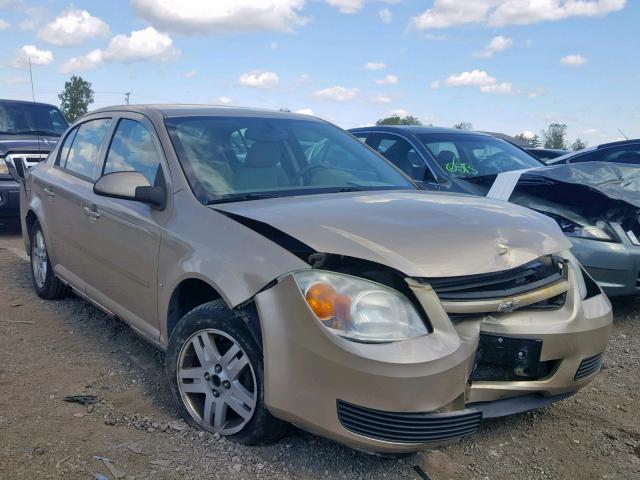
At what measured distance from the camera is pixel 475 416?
251 centimetres

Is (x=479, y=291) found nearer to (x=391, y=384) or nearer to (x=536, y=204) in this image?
(x=391, y=384)

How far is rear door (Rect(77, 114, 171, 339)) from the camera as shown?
3.37m

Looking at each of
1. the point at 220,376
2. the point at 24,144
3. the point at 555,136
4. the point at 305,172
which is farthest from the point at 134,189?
the point at 555,136

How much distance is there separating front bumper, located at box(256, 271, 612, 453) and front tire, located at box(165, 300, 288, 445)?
7.0 inches

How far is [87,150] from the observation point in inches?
180

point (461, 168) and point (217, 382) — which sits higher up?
point (461, 168)

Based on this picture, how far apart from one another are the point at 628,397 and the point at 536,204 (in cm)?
208

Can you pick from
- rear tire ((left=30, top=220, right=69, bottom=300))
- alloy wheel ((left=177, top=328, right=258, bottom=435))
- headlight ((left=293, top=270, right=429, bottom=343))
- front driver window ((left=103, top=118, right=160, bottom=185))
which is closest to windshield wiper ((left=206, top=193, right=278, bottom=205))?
front driver window ((left=103, top=118, right=160, bottom=185))

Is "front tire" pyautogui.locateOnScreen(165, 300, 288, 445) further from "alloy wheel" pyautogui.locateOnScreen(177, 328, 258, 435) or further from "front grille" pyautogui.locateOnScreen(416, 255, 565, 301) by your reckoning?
"front grille" pyautogui.locateOnScreen(416, 255, 565, 301)

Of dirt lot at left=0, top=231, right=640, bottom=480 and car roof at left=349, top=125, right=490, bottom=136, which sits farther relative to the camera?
car roof at left=349, top=125, right=490, bottom=136

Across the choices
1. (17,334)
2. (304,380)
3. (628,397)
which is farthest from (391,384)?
(17,334)

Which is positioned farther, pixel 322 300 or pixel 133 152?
pixel 133 152

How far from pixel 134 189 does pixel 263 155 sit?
768mm

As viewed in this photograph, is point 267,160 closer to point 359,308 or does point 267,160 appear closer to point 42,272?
point 359,308
